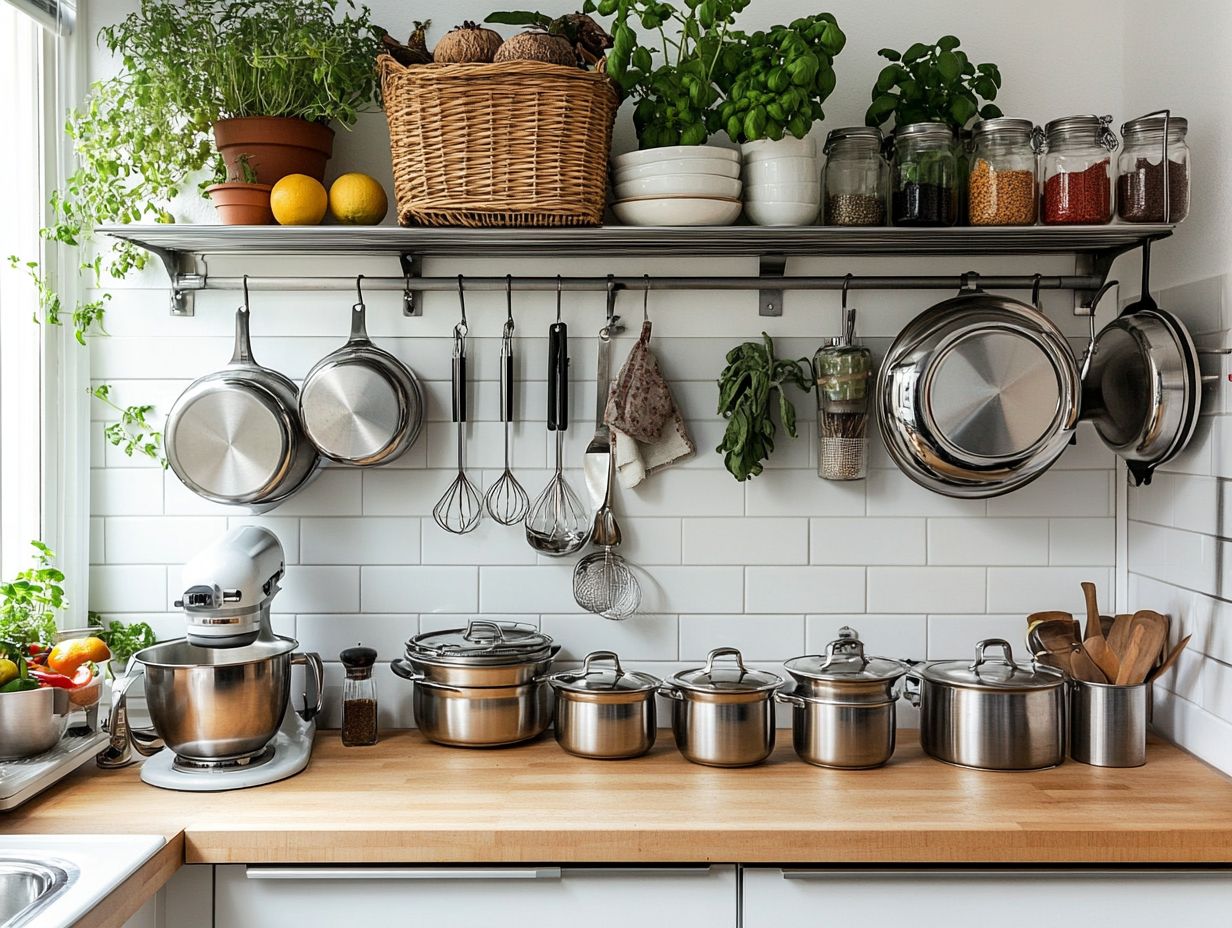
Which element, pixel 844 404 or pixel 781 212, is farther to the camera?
pixel 844 404

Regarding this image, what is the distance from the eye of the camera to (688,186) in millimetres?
1690

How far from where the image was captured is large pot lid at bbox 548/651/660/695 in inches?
67.2

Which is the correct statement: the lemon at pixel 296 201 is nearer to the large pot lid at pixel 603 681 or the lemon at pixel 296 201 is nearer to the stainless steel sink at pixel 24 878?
the large pot lid at pixel 603 681

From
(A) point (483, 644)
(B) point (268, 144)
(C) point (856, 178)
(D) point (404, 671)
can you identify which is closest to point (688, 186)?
(C) point (856, 178)

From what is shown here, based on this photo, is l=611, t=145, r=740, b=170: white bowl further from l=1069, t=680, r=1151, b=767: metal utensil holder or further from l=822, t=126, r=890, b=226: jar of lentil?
l=1069, t=680, r=1151, b=767: metal utensil holder

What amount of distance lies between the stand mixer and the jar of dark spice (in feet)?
0.28

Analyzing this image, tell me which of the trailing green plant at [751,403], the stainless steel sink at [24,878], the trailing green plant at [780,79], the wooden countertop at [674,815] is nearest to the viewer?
the stainless steel sink at [24,878]

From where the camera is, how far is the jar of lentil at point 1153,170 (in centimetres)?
164

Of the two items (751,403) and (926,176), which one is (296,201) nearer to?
(751,403)

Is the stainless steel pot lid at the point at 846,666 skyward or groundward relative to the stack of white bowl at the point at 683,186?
groundward

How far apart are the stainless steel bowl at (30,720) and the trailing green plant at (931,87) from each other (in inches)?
63.1

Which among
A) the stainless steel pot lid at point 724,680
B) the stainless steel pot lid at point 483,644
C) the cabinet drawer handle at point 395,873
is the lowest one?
the cabinet drawer handle at point 395,873

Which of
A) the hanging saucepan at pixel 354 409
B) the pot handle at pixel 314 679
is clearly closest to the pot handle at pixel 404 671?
the pot handle at pixel 314 679

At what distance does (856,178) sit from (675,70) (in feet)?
1.14
